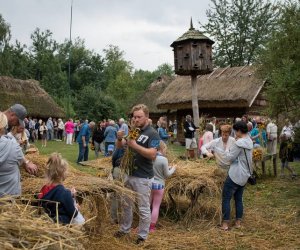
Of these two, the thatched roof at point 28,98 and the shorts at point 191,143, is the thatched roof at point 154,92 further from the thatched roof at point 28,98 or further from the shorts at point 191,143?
the shorts at point 191,143

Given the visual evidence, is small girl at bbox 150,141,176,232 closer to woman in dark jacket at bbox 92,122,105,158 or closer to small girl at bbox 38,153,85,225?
small girl at bbox 38,153,85,225

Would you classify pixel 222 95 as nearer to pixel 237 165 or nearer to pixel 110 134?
pixel 110 134

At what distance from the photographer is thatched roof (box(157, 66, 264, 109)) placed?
2395 cm

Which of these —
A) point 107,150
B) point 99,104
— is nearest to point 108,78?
point 99,104

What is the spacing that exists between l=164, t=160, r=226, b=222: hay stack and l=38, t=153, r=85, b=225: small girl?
303 centimetres

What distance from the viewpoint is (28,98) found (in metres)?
33.7

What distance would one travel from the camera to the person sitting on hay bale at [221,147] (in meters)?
6.71

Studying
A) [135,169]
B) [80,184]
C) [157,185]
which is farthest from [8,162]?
[157,185]

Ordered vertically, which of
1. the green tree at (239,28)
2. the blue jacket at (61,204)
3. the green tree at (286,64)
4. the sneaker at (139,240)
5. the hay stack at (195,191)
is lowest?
the sneaker at (139,240)

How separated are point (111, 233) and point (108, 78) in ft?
189

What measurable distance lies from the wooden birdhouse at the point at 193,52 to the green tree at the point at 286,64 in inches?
140

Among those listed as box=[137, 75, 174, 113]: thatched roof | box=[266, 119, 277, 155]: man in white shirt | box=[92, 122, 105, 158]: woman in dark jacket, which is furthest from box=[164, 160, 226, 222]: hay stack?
box=[137, 75, 174, 113]: thatched roof

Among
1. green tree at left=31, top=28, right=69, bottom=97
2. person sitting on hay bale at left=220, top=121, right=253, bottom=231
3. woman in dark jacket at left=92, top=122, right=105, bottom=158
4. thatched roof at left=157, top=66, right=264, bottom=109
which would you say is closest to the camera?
person sitting on hay bale at left=220, top=121, right=253, bottom=231

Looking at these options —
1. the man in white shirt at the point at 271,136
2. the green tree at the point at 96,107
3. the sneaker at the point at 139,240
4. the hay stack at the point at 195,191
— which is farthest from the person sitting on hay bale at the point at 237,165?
the green tree at the point at 96,107
